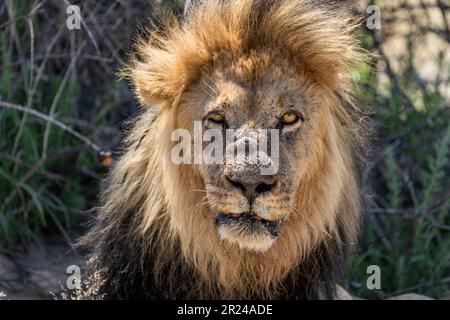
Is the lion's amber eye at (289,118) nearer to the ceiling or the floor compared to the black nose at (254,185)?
nearer to the ceiling

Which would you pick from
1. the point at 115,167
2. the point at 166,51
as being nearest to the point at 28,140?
the point at 115,167

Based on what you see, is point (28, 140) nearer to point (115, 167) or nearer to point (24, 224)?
point (24, 224)

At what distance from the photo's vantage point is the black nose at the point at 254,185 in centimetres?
279

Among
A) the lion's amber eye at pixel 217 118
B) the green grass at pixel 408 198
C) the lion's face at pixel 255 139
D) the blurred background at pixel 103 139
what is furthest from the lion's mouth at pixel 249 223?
the blurred background at pixel 103 139

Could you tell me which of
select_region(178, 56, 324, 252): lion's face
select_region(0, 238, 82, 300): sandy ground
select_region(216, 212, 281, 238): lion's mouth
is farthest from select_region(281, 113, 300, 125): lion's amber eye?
select_region(0, 238, 82, 300): sandy ground

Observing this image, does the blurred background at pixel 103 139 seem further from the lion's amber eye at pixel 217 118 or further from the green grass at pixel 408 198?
the lion's amber eye at pixel 217 118

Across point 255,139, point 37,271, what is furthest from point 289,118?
point 37,271

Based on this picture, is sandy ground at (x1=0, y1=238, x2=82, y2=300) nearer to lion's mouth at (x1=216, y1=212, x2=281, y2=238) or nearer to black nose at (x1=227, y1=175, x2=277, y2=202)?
lion's mouth at (x1=216, y1=212, x2=281, y2=238)

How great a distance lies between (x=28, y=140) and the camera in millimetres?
4562

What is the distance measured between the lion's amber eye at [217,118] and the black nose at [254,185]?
0.28 m

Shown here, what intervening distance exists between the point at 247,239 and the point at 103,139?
6.85 feet

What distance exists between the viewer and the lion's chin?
2930 mm

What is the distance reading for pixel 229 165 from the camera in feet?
9.34
